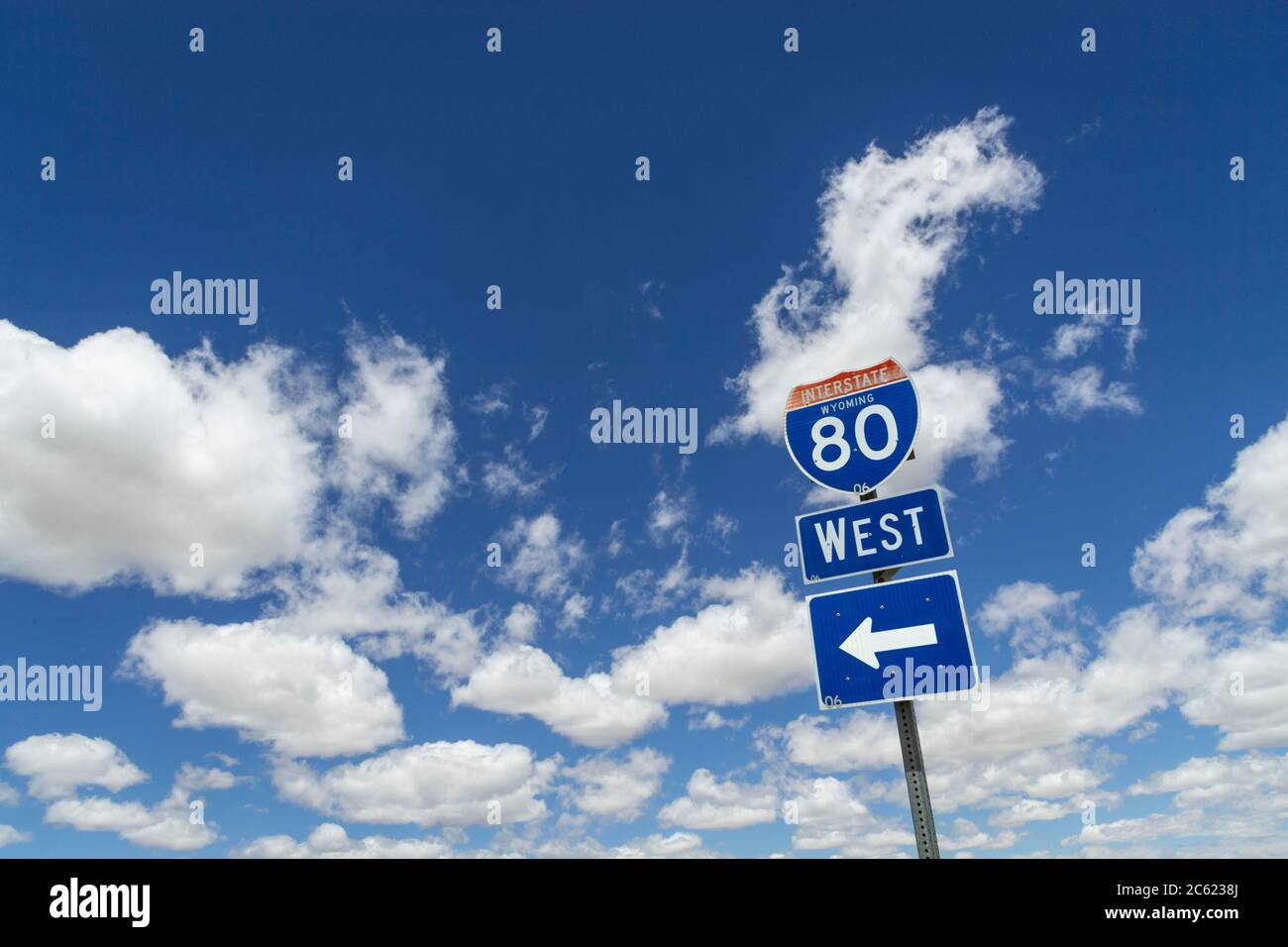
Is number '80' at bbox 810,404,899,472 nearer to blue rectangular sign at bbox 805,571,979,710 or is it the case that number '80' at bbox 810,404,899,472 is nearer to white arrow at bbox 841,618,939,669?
blue rectangular sign at bbox 805,571,979,710

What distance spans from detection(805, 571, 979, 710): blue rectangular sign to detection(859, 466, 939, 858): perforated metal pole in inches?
8.3

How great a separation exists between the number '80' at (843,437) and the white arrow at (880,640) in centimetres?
147

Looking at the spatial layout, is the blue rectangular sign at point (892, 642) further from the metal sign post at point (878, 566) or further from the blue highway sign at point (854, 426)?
the blue highway sign at point (854, 426)

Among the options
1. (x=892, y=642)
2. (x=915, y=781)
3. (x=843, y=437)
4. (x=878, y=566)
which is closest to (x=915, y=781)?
(x=915, y=781)

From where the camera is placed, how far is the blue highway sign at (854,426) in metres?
6.23

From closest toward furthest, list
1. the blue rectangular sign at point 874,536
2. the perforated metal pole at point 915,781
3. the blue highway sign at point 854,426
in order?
the perforated metal pole at point 915,781 < the blue rectangular sign at point 874,536 < the blue highway sign at point 854,426

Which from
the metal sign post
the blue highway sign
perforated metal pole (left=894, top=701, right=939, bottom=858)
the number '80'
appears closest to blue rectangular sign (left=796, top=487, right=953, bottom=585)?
the metal sign post

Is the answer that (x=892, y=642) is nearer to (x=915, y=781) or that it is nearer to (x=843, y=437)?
(x=915, y=781)

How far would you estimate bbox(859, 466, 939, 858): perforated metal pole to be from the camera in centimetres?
503

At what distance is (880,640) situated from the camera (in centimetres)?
556

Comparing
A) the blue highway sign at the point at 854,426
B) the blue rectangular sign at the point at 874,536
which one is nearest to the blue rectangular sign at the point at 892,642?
the blue rectangular sign at the point at 874,536

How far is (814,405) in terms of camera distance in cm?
663
